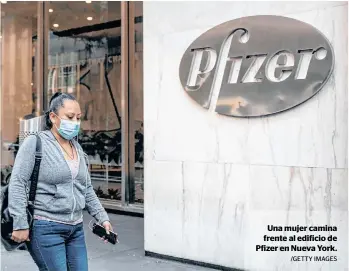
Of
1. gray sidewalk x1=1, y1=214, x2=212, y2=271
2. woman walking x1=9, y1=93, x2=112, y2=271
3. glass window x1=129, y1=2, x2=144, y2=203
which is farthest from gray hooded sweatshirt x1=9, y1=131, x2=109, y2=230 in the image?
glass window x1=129, y1=2, x2=144, y2=203

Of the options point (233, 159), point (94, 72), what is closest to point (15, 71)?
point (94, 72)

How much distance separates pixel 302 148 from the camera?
176 inches

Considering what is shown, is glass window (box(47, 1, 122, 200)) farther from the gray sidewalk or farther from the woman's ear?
the woman's ear

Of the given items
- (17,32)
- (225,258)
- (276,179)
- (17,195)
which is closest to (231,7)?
(276,179)

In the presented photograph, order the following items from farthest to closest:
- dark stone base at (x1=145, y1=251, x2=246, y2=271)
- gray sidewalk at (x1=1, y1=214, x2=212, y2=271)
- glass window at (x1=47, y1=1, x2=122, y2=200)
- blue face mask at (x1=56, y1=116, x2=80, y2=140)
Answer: glass window at (x1=47, y1=1, x2=122, y2=200) < gray sidewalk at (x1=1, y1=214, x2=212, y2=271) < dark stone base at (x1=145, y1=251, x2=246, y2=271) < blue face mask at (x1=56, y1=116, x2=80, y2=140)

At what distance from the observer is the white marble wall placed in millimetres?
4332

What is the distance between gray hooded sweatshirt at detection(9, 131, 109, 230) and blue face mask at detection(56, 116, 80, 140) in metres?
0.08

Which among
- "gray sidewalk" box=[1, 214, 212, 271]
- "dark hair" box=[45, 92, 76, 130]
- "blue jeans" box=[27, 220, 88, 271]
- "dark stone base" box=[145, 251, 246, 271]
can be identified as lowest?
"gray sidewalk" box=[1, 214, 212, 271]

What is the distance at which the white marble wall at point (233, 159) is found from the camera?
4.33 metres

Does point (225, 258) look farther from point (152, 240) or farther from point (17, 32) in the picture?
point (17, 32)

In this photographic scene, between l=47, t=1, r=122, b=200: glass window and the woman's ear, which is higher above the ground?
l=47, t=1, r=122, b=200: glass window

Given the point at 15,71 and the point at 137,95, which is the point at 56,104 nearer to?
the point at 137,95

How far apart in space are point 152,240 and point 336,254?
6.97ft

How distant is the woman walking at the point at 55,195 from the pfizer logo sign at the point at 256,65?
2.09 meters
